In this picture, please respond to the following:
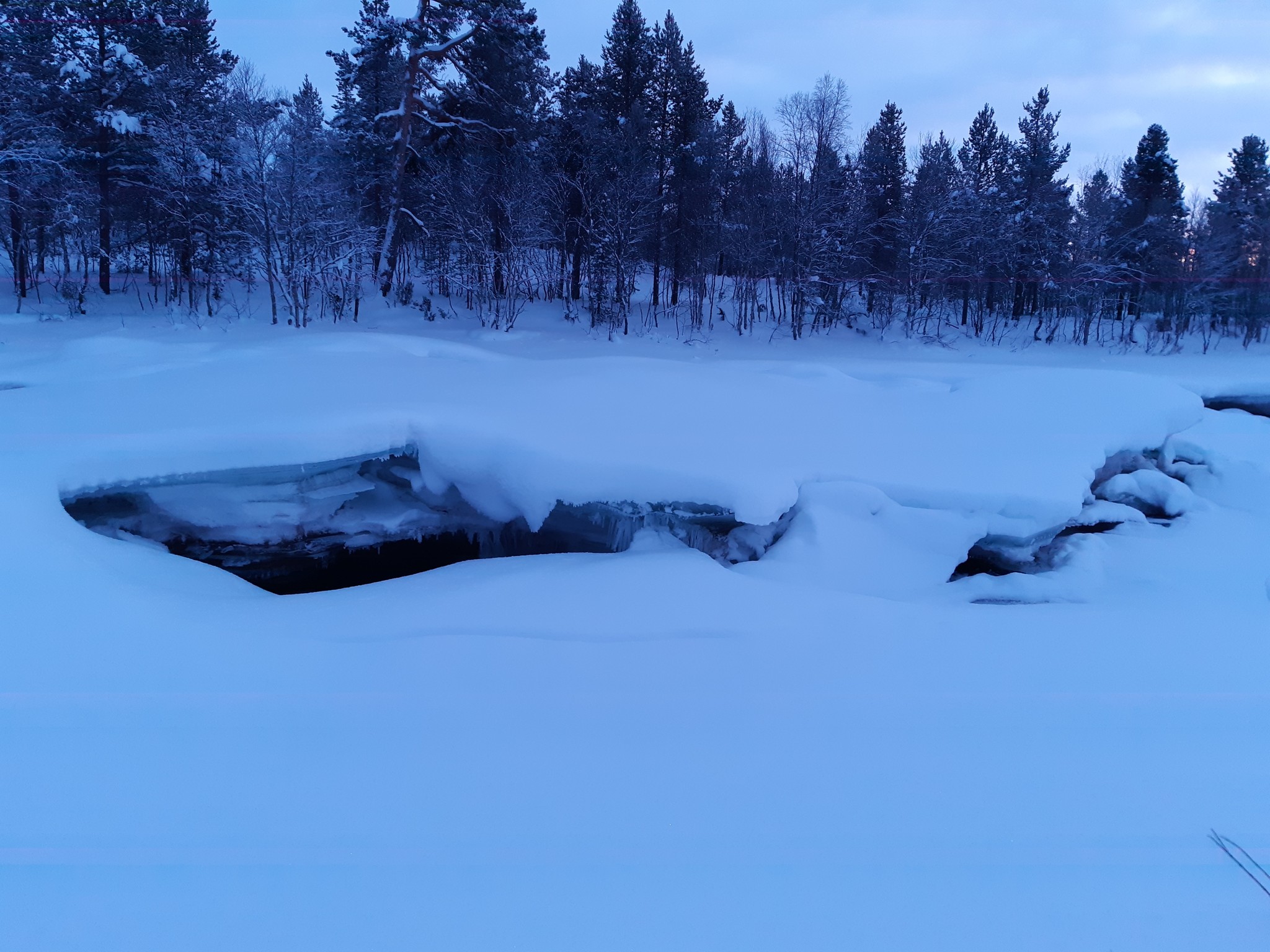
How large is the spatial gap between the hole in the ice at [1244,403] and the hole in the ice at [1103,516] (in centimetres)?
597

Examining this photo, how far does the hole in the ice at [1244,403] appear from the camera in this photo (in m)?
13.6

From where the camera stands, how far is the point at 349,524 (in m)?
6.65

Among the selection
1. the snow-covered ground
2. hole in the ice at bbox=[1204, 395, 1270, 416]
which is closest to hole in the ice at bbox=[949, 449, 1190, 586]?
the snow-covered ground

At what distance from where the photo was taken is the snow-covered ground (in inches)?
102

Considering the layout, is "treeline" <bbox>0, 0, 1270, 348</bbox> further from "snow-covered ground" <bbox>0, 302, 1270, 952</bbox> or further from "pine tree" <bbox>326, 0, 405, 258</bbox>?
"snow-covered ground" <bbox>0, 302, 1270, 952</bbox>

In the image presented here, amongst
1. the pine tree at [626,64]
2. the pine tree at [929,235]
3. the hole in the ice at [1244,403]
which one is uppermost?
the pine tree at [626,64]

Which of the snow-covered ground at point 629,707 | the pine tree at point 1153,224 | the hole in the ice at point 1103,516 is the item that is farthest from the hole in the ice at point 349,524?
→ the pine tree at point 1153,224

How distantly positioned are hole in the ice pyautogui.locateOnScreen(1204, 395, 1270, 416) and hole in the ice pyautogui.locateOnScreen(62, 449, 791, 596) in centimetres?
1226

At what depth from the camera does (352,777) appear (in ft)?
10.2

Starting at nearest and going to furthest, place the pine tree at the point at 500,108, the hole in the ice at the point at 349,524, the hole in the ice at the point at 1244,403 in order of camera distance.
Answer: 1. the hole in the ice at the point at 349,524
2. the hole in the ice at the point at 1244,403
3. the pine tree at the point at 500,108

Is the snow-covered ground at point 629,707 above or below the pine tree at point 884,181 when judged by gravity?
below

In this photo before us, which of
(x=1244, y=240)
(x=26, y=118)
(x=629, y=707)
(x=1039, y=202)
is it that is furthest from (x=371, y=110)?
(x=1244, y=240)

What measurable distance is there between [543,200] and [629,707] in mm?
22837

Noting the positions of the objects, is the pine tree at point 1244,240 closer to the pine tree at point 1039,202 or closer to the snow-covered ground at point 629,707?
the pine tree at point 1039,202
